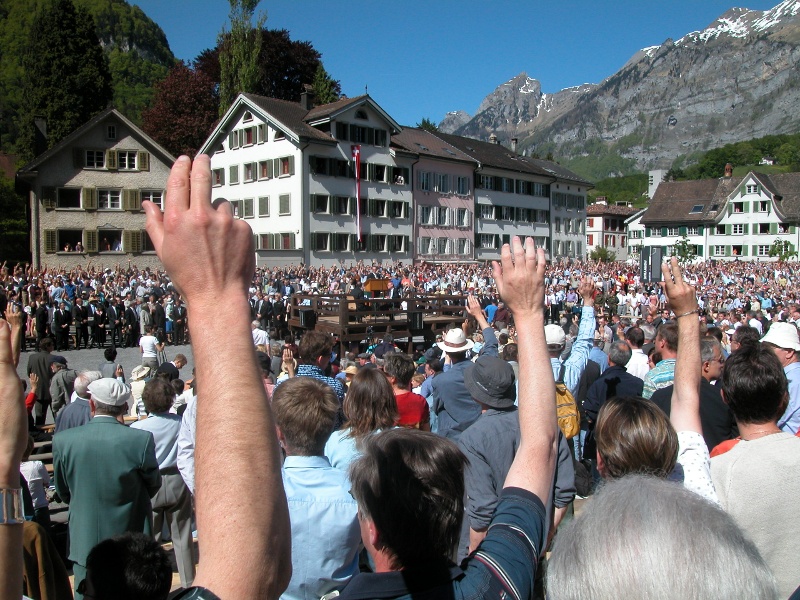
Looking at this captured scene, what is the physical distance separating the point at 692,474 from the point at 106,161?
45398mm

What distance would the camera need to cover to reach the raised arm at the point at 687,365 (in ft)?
10.8

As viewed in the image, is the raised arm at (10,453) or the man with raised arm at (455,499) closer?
the raised arm at (10,453)

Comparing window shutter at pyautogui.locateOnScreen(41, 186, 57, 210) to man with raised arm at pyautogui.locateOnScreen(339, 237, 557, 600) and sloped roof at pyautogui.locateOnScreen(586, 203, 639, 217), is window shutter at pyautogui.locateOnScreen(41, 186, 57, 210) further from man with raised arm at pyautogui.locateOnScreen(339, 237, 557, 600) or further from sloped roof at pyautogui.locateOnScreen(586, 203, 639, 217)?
sloped roof at pyautogui.locateOnScreen(586, 203, 639, 217)

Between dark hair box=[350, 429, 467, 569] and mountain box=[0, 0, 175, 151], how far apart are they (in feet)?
254

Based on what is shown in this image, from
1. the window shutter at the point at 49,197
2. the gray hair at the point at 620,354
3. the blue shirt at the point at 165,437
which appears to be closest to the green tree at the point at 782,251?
the window shutter at the point at 49,197

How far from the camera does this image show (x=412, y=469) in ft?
6.78

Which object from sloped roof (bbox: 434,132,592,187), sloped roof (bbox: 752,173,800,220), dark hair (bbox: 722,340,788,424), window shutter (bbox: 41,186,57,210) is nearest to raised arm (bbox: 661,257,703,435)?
dark hair (bbox: 722,340,788,424)

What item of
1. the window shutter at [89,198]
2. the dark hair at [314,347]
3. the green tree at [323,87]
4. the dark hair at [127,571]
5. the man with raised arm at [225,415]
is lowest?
A: the dark hair at [127,571]

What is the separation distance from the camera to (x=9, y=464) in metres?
1.75

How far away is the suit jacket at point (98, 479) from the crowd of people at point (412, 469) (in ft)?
0.04

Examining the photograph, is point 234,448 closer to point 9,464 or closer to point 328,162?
point 9,464

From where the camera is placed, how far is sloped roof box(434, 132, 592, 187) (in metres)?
60.0

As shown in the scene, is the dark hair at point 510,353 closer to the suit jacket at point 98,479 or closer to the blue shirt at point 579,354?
the blue shirt at point 579,354

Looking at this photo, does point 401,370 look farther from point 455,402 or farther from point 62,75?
point 62,75
